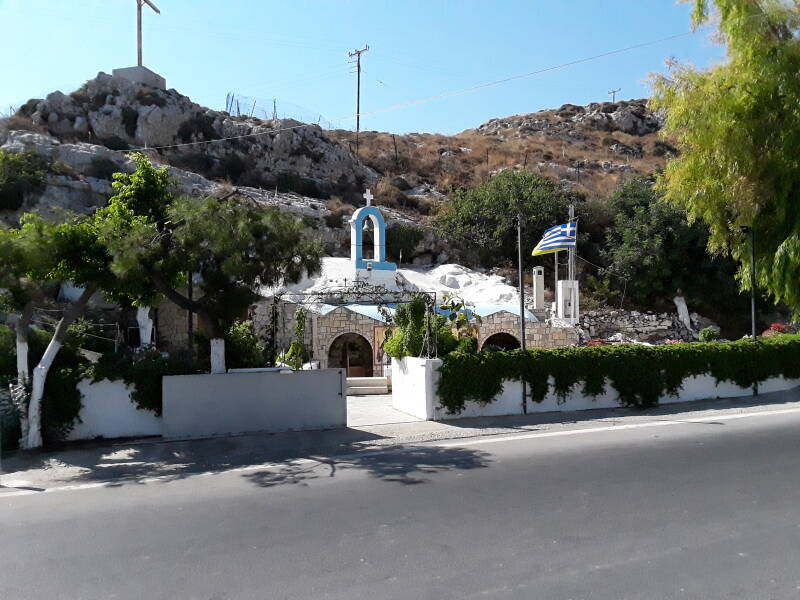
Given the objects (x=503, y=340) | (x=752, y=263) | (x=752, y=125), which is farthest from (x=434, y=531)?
(x=503, y=340)

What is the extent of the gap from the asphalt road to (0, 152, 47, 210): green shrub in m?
28.6

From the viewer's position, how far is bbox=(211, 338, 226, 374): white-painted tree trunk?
38.4ft

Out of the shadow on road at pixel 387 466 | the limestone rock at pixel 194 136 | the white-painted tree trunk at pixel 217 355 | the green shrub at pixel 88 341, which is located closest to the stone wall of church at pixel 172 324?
the green shrub at pixel 88 341

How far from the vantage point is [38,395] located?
10.3 metres

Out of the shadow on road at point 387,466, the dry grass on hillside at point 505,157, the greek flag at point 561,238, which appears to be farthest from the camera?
the dry grass on hillside at point 505,157

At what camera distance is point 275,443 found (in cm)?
1098

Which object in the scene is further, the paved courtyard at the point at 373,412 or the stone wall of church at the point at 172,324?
the stone wall of church at the point at 172,324

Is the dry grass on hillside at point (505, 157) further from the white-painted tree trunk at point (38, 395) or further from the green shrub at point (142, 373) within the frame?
the white-painted tree trunk at point (38, 395)

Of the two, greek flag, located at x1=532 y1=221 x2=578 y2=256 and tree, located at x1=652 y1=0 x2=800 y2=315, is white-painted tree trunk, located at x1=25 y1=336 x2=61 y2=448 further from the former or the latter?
greek flag, located at x1=532 y1=221 x2=578 y2=256

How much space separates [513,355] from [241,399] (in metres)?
5.98

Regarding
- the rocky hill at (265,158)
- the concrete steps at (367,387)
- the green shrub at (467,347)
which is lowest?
the concrete steps at (367,387)

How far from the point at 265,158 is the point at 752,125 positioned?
4112cm

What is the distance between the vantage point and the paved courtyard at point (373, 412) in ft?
44.0

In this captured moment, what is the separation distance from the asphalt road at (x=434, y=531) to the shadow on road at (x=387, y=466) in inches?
2.4
